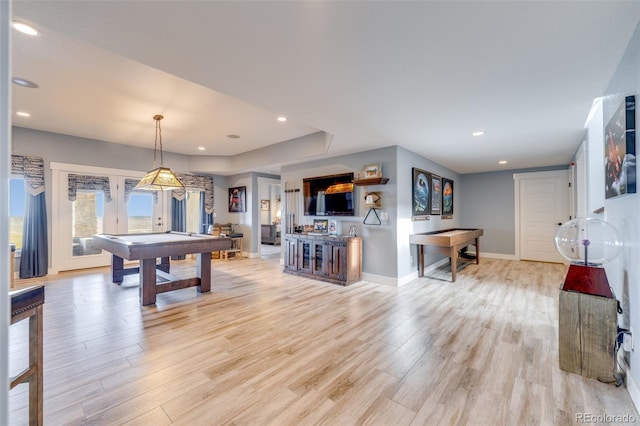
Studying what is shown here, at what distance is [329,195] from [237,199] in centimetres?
334

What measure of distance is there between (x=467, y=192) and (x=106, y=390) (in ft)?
26.8

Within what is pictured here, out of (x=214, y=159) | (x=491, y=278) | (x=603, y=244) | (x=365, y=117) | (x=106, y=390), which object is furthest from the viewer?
(x=214, y=159)

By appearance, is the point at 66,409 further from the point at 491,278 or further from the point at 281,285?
the point at 491,278

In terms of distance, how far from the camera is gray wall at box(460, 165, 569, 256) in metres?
6.92

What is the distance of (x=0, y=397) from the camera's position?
66 centimetres

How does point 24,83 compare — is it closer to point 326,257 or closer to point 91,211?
point 91,211

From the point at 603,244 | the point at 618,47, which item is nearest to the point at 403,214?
the point at 603,244

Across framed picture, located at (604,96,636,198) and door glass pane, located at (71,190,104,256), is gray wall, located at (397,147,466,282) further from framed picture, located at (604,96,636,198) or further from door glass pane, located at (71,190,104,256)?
door glass pane, located at (71,190,104,256)

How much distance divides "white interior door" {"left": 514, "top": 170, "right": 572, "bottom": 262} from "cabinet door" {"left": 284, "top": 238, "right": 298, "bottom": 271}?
18.1 ft

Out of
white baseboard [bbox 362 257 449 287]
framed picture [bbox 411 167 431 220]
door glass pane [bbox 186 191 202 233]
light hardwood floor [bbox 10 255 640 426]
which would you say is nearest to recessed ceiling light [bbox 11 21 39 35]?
light hardwood floor [bbox 10 255 640 426]

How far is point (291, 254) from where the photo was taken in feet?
17.6

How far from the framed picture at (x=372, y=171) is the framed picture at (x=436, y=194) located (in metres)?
1.79

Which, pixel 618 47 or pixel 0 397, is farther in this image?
pixel 618 47

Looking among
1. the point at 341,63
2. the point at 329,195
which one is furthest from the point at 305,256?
the point at 341,63
